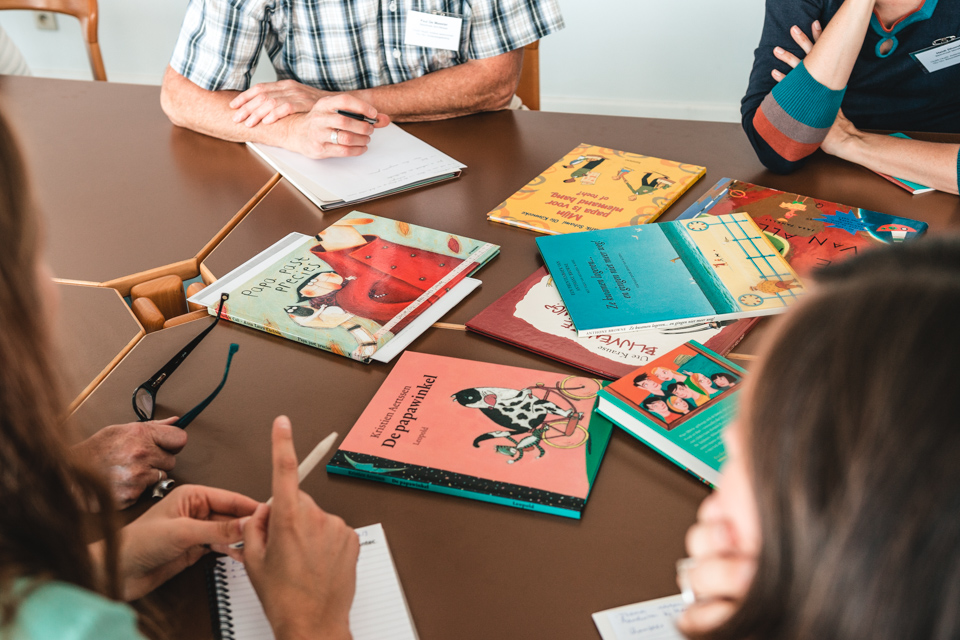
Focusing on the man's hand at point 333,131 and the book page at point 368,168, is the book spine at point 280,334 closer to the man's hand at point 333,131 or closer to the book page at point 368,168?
the book page at point 368,168

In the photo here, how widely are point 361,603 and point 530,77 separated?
172 cm

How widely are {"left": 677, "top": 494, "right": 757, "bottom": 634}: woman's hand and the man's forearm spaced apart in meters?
1.36

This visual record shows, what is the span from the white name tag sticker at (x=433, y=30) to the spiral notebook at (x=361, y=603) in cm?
133

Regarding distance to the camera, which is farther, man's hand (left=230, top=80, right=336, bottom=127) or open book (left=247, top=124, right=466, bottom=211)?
man's hand (left=230, top=80, right=336, bottom=127)

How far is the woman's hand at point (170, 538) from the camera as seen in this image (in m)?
0.63

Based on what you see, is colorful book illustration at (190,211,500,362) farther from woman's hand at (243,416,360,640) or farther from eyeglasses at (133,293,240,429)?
woman's hand at (243,416,360,640)

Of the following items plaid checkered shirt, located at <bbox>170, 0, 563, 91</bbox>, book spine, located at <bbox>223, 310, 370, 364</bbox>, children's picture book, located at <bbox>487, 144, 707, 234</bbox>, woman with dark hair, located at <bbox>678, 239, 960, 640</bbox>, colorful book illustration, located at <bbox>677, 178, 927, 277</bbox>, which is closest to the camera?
woman with dark hair, located at <bbox>678, 239, 960, 640</bbox>

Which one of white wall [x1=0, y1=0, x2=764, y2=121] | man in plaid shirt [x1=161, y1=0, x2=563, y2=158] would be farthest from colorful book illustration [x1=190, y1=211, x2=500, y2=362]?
white wall [x1=0, y1=0, x2=764, y2=121]

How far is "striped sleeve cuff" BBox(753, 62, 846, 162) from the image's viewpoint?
1276 millimetres

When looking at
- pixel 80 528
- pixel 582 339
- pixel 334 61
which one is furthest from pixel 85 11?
pixel 80 528

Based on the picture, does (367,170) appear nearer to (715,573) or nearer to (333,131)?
(333,131)

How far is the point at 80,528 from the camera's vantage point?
0.50m

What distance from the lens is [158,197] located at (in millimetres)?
1319

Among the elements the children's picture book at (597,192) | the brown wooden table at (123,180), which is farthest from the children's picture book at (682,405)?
the brown wooden table at (123,180)
